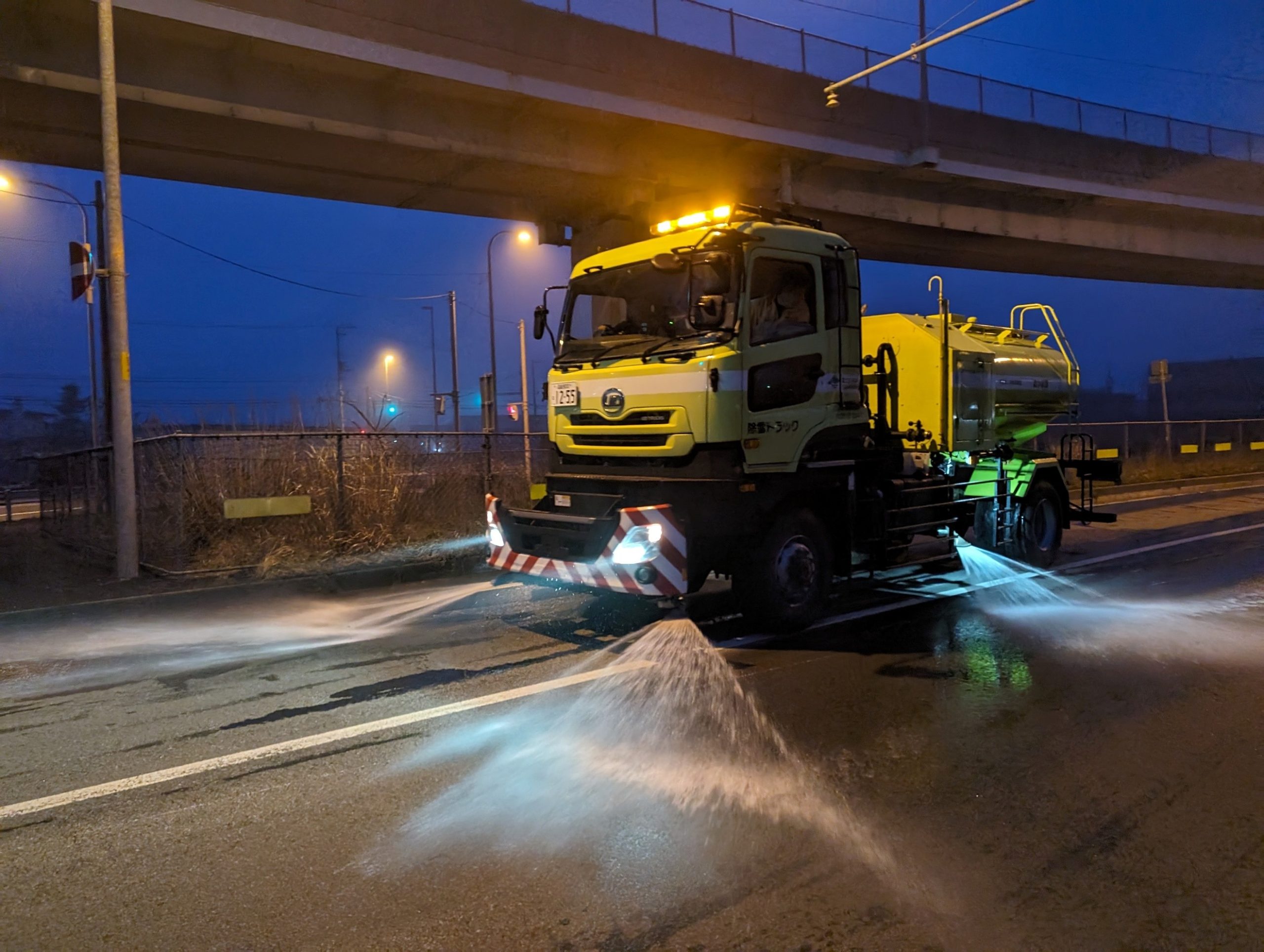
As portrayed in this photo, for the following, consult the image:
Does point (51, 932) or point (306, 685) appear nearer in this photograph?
point (51, 932)

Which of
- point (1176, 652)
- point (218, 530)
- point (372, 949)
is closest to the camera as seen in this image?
point (372, 949)

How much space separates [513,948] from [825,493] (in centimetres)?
563

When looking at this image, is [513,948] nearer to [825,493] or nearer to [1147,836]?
[1147,836]

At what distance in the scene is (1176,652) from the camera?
22.5 ft

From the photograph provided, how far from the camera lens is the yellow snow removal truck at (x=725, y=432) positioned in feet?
22.4

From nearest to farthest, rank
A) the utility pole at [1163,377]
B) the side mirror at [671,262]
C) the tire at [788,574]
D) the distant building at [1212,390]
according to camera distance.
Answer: the side mirror at [671,262] < the tire at [788,574] < the utility pole at [1163,377] < the distant building at [1212,390]

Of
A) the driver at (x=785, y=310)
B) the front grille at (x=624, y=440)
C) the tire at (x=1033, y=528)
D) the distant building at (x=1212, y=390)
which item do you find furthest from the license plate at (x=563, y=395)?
the distant building at (x=1212, y=390)

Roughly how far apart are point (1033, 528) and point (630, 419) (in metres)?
6.62

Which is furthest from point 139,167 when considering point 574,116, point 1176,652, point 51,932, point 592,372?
point 1176,652

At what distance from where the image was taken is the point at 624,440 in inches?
288

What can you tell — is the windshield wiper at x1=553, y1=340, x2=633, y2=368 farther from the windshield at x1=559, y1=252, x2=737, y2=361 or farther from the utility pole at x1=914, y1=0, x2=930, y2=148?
the utility pole at x1=914, y1=0, x2=930, y2=148

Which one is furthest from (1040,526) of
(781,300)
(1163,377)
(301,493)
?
(1163,377)

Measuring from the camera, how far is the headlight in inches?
260

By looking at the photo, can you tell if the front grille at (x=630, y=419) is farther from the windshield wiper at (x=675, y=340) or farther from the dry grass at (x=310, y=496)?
the dry grass at (x=310, y=496)
